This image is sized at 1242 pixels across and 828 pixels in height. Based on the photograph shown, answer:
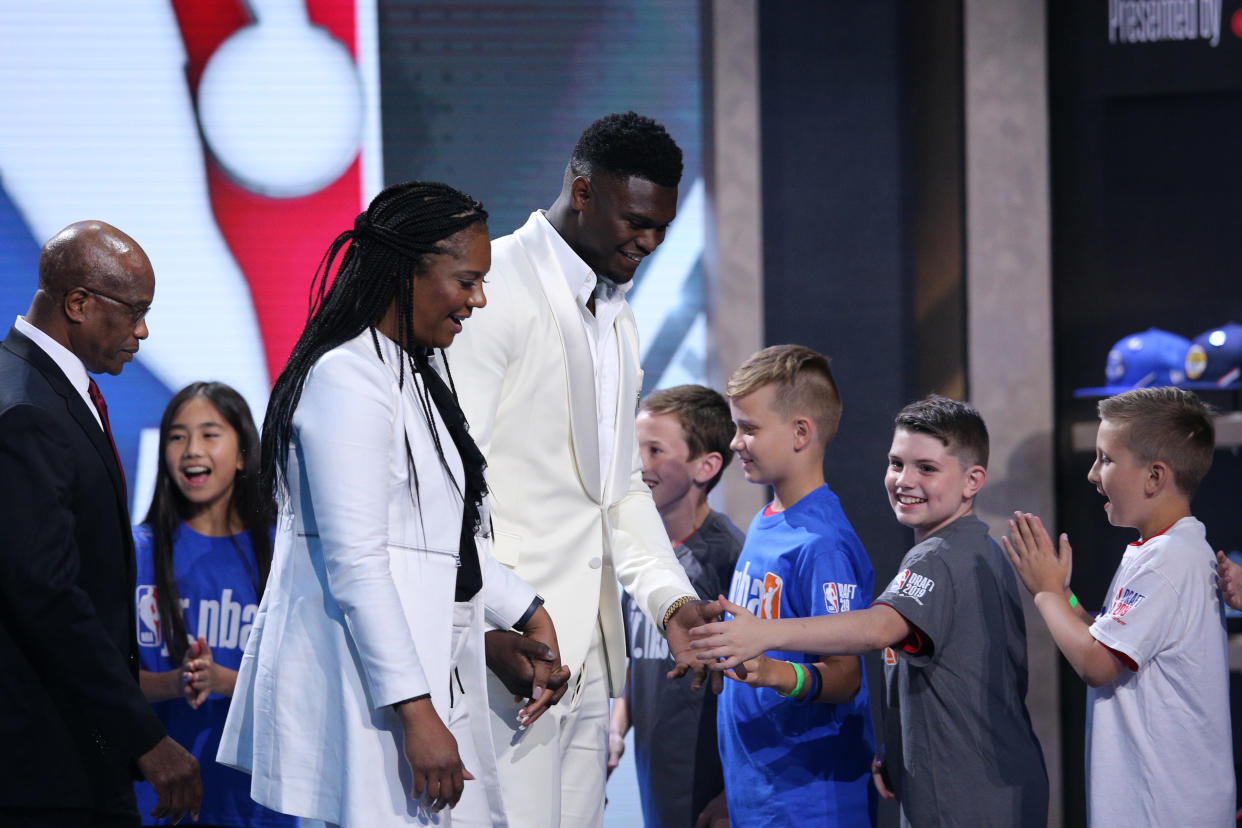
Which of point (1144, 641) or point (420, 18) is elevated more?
point (420, 18)

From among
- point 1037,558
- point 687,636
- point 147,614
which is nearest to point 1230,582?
point 1037,558

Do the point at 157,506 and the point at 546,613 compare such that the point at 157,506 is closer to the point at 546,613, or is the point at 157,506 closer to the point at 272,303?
the point at 272,303

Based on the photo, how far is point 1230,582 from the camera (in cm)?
240

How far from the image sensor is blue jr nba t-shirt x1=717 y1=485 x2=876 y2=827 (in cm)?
227

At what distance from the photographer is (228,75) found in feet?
12.6

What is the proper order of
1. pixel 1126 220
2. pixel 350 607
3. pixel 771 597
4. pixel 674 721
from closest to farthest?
1. pixel 350 607
2. pixel 771 597
3. pixel 674 721
4. pixel 1126 220

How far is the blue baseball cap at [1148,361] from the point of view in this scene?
3180 millimetres

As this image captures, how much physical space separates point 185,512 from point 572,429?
1.35m

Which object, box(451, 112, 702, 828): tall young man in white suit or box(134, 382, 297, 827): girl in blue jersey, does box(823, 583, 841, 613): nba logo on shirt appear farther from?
box(134, 382, 297, 827): girl in blue jersey

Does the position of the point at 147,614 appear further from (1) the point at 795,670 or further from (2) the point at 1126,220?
(2) the point at 1126,220

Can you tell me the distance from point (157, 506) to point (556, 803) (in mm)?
1414

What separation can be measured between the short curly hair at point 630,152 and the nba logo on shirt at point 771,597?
2.73 feet

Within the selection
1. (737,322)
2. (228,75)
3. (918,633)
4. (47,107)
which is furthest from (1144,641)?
(47,107)

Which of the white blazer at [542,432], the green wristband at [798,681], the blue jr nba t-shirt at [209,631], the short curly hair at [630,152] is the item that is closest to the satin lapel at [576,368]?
the white blazer at [542,432]
